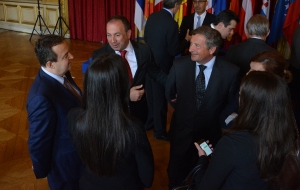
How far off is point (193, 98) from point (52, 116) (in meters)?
1.08

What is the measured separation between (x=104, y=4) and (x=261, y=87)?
7.46 m

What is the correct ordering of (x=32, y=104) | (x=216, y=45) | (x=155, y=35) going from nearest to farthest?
(x=32, y=104), (x=216, y=45), (x=155, y=35)

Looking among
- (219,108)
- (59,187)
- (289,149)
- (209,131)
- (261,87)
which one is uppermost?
(261,87)

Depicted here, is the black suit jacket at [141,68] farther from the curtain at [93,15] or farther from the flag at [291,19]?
the curtain at [93,15]

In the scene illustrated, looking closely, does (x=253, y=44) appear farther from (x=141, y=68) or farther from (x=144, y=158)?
(x=144, y=158)

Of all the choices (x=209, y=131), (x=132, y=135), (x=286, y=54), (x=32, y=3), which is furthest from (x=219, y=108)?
(x=32, y=3)

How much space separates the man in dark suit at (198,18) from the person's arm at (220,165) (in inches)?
124

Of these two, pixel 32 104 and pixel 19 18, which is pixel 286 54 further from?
pixel 19 18

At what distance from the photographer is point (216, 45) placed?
2322 mm

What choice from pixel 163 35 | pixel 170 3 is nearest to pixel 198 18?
pixel 170 3

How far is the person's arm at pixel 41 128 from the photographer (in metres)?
1.70

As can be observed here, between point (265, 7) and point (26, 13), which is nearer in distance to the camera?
point (265, 7)

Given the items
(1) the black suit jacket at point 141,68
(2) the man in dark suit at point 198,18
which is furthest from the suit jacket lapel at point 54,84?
(2) the man in dark suit at point 198,18

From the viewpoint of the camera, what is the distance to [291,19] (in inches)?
207
